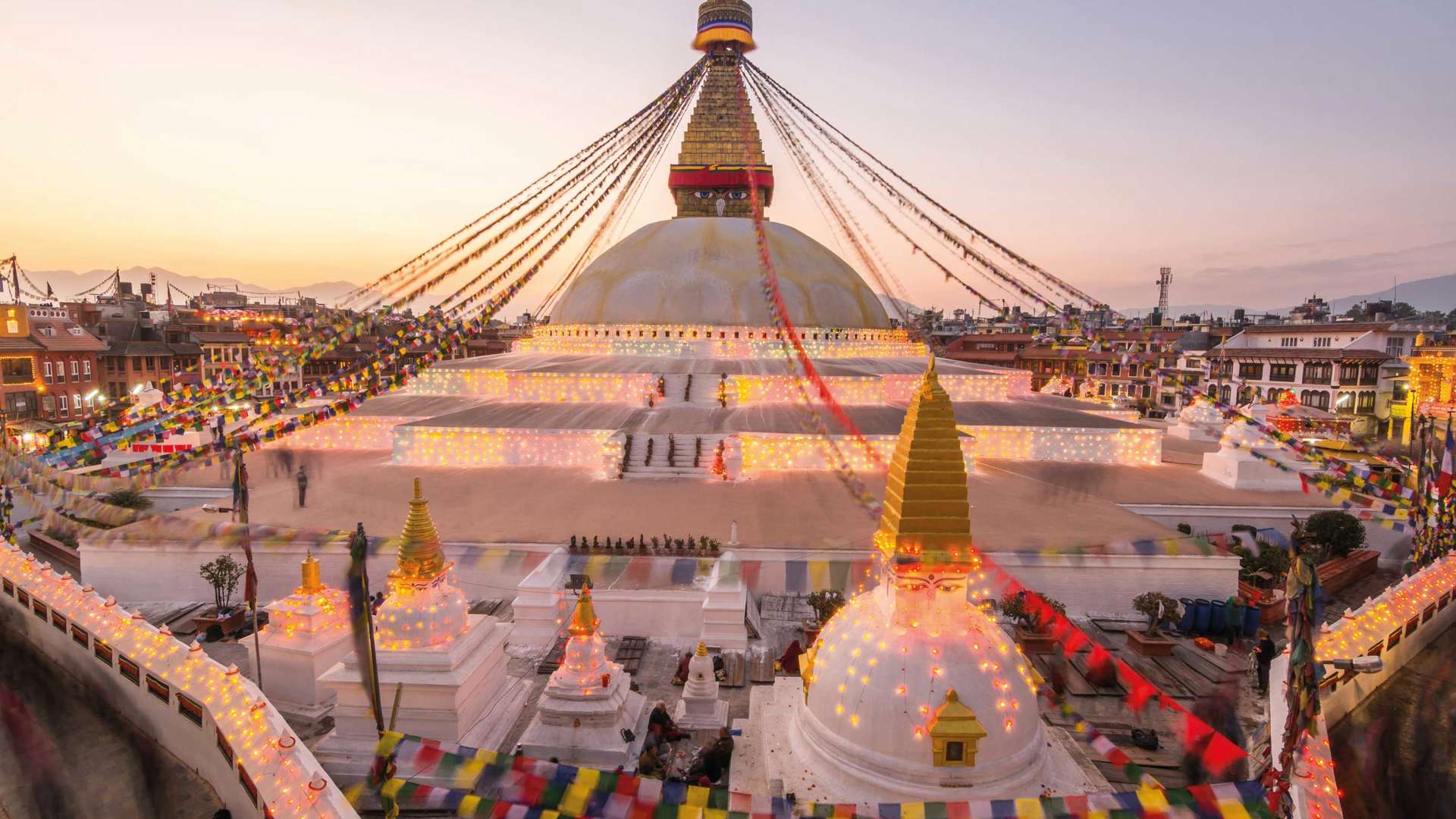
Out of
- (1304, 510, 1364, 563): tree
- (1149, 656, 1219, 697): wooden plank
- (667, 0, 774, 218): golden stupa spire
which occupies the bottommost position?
(1149, 656, 1219, 697): wooden plank

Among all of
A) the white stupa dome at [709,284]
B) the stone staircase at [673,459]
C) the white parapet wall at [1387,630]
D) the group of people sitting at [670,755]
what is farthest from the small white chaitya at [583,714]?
the white stupa dome at [709,284]

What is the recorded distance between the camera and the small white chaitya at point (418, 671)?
525 cm

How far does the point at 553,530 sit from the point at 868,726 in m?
6.11

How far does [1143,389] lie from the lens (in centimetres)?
3158

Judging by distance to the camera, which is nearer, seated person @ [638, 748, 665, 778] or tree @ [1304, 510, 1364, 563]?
seated person @ [638, 748, 665, 778]

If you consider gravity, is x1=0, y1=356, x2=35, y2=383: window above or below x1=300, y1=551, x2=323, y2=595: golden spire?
above

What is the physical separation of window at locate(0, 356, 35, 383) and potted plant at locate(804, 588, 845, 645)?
2886cm

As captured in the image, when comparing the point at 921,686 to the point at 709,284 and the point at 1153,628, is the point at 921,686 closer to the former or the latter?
the point at 1153,628

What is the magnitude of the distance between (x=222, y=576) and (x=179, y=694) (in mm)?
3062

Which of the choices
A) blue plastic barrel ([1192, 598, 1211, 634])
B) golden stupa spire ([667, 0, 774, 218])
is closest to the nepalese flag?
blue plastic barrel ([1192, 598, 1211, 634])

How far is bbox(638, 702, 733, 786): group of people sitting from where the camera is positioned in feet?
15.2

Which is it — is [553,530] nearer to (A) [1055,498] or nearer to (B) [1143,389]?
(A) [1055,498]

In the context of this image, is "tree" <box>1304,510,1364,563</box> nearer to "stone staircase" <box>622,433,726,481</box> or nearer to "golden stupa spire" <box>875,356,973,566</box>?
"golden stupa spire" <box>875,356,973,566</box>

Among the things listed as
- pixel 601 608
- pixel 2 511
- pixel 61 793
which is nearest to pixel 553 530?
pixel 601 608
